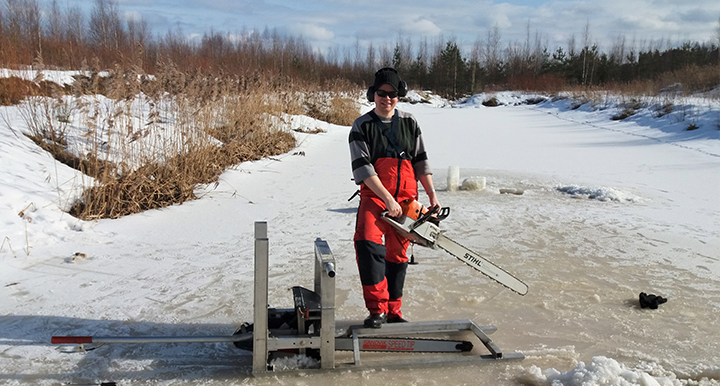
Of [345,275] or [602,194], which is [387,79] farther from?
[602,194]

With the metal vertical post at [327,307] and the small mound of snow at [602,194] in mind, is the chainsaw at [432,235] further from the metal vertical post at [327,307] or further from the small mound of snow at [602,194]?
the small mound of snow at [602,194]

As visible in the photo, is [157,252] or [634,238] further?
[634,238]

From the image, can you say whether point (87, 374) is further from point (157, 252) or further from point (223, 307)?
point (157, 252)

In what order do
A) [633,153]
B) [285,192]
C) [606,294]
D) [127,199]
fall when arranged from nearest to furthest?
1. [606,294]
2. [127,199]
3. [285,192]
4. [633,153]

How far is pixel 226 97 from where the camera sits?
970 cm

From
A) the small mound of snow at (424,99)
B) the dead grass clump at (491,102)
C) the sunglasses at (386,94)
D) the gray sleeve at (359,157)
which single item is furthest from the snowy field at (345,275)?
the dead grass clump at (491,102)

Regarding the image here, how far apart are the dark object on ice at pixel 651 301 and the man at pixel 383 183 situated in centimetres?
175

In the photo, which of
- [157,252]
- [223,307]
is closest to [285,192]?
[157,252]

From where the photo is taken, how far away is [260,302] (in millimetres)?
2498

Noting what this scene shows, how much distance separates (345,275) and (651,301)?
226 cm

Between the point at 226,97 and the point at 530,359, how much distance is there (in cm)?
809

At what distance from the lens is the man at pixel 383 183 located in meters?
2.88

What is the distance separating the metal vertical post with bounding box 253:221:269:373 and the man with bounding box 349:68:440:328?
2.00 ft

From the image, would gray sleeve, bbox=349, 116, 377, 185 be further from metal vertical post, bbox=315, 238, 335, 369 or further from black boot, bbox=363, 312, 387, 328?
black boot, bbox=363, 312, 387, 328
